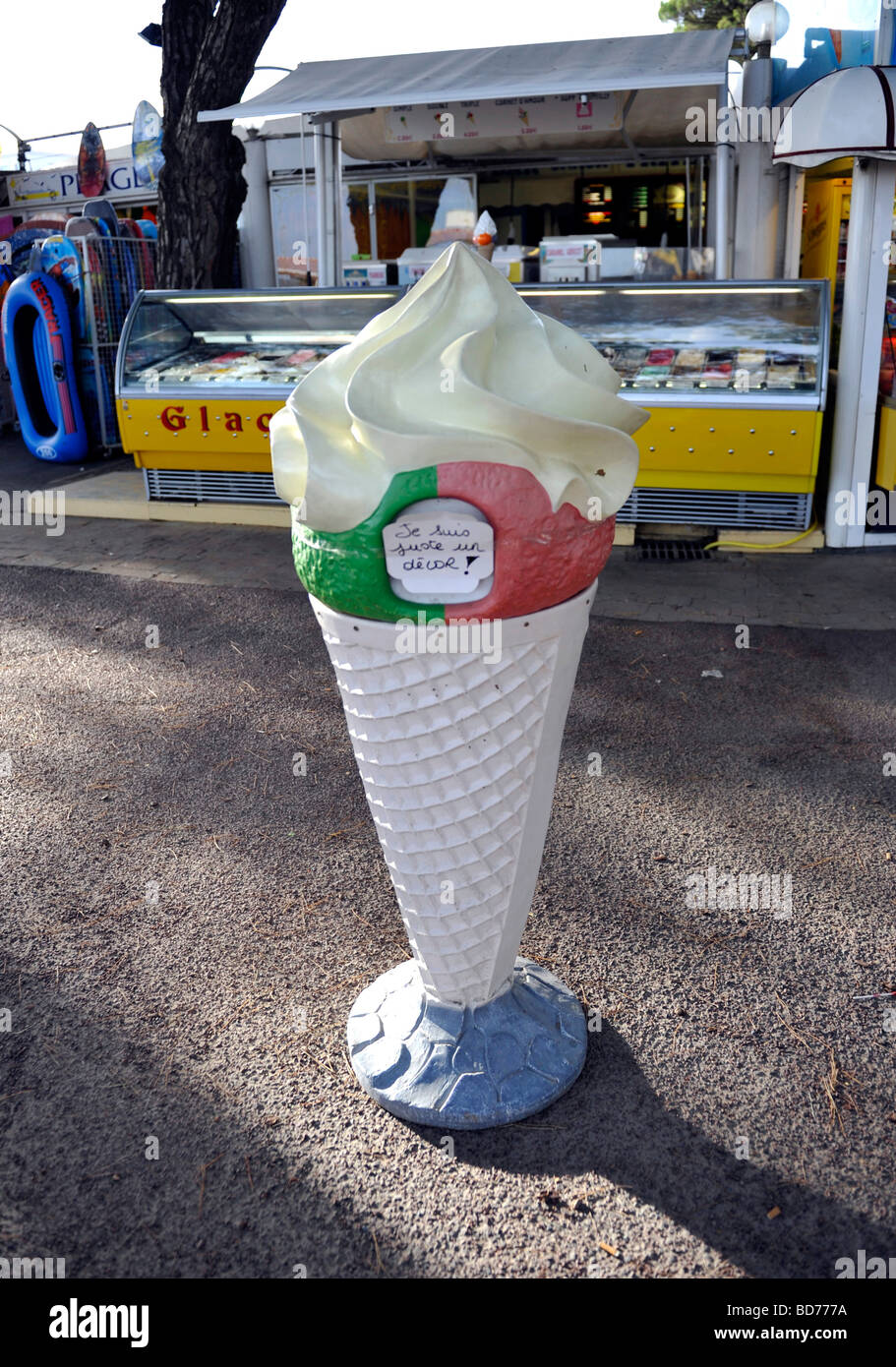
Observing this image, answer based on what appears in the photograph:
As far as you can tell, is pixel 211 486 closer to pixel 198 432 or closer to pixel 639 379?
pixel 198 432

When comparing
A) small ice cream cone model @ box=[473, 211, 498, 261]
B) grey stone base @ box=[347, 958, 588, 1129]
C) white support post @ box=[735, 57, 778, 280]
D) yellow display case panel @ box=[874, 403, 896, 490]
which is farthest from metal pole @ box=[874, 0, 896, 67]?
grey stone base @ box=[347, 958, 588, 1129]

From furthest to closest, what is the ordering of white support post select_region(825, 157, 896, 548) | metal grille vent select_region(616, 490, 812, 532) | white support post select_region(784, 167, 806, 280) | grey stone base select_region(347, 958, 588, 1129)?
white support post select_region(784, 167, 806, 280), metal grille vent select_region(616, 490, 812, 532), white support post select_region(825, 157, 896, 548), grey stone base select_region(347, 958, 588, 1129)

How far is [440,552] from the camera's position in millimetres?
2037

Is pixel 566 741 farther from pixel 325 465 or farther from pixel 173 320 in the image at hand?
pixel 173 320

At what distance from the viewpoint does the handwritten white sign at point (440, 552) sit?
79.2 inches

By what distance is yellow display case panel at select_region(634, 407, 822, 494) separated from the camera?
6113 millimetres

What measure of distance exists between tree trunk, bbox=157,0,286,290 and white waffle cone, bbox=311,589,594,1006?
7511 mm

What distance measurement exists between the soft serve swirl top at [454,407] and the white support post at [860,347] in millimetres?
4530

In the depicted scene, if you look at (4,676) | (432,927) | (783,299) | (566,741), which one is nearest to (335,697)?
(566,741)

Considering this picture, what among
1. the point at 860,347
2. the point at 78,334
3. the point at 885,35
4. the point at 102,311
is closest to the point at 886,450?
the point at 860,347

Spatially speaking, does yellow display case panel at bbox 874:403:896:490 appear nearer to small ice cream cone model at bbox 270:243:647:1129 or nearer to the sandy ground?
the sandy ground

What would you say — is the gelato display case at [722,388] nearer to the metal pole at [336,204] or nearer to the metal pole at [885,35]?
the metal pole at [336,204]

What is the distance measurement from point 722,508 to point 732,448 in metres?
0.46

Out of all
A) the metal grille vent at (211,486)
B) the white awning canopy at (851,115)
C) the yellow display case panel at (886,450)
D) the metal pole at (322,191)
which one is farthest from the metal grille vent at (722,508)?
the metal pole at (322,191)
